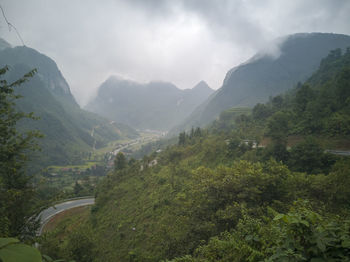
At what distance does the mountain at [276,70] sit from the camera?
456 feet

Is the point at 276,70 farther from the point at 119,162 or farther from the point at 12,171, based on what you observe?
the point at 12,171

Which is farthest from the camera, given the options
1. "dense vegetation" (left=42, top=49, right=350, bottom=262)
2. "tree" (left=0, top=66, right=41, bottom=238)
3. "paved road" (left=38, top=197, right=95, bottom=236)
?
"paved road" (left=38, top=197, right=95, bottom=236)

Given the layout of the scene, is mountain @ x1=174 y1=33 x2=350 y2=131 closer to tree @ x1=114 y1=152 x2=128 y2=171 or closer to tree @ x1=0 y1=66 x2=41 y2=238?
tree @ x1=114 y1=152 x2=128 y2=171

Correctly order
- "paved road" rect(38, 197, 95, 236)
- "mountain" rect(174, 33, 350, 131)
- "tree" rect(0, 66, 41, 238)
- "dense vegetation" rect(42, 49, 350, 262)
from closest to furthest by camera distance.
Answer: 1. "dense vegetation" rect(42, 49, 350, 262)
2. "tree" rect(0, 66, 41, 238)
3. "paved road" rect(38, 197, 95, 236)
4. "mountain" rect(174, 33, 350, 131)

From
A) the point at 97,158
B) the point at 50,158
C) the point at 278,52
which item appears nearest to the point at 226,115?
the point at 97,158

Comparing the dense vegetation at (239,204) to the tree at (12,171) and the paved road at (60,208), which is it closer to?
the tree at (12,171)

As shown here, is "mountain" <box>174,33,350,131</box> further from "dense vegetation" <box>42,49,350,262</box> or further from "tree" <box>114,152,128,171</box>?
"tree" <box>114,152,128,171</box>

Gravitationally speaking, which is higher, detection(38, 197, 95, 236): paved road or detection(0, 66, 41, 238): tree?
detection(0, 66, 41, 238): tree

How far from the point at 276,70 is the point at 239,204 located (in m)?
184

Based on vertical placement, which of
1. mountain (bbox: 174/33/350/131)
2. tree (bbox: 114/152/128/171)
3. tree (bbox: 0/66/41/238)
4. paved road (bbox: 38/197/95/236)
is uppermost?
mountain (bbox: 174/33/350/131)

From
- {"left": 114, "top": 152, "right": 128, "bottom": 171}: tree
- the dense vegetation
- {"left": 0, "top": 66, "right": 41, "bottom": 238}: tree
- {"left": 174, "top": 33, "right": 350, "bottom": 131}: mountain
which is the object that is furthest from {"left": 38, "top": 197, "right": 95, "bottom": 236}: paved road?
{"left": 174, "top": 33, "right": 350, "bottom": 131}: mountain

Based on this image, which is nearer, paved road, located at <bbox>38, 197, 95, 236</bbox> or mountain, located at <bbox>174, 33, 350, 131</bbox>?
paved road, located at <bbox>38, 197, 95, 236</bbox>

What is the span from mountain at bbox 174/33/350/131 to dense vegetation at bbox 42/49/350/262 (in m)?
118

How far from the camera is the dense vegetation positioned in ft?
9.78
